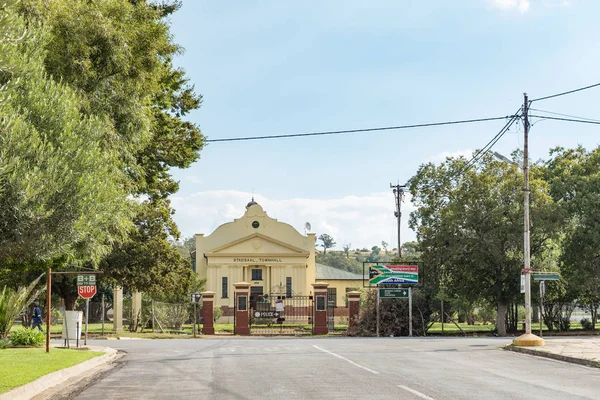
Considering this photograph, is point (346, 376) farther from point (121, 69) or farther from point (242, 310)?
point (242, 310)

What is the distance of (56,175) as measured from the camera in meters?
12.2

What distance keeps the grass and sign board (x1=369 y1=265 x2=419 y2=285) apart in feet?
61.4

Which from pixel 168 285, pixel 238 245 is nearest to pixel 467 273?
pixel 168 285

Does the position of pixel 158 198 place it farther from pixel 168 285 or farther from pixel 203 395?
pixel 203 395

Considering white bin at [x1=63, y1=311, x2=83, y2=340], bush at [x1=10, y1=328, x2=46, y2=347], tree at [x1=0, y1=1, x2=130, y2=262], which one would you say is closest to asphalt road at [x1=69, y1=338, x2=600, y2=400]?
tree at [x1=0, y1=1, x2=130, y2=262]

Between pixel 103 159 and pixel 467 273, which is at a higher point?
pixel 103 159

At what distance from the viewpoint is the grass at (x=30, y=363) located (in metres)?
13.1

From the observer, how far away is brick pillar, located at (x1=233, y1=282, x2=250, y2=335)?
39.8m

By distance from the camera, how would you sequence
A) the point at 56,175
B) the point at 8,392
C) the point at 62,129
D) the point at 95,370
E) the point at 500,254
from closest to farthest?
the point at 8,392 < the point at 56,175 < the point at 62,129 < the point at 95,370 < the point at 500,254

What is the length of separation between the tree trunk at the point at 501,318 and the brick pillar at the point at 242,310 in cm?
1298

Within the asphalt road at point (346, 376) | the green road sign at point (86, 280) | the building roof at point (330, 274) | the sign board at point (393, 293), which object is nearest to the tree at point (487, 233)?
the sign board at point (393, 293)

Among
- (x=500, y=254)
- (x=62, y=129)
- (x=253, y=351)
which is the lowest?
(x=253, y=351)

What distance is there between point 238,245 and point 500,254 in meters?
33.5

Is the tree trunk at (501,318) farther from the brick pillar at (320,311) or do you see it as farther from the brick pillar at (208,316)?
the brick pillar at (208,316)
